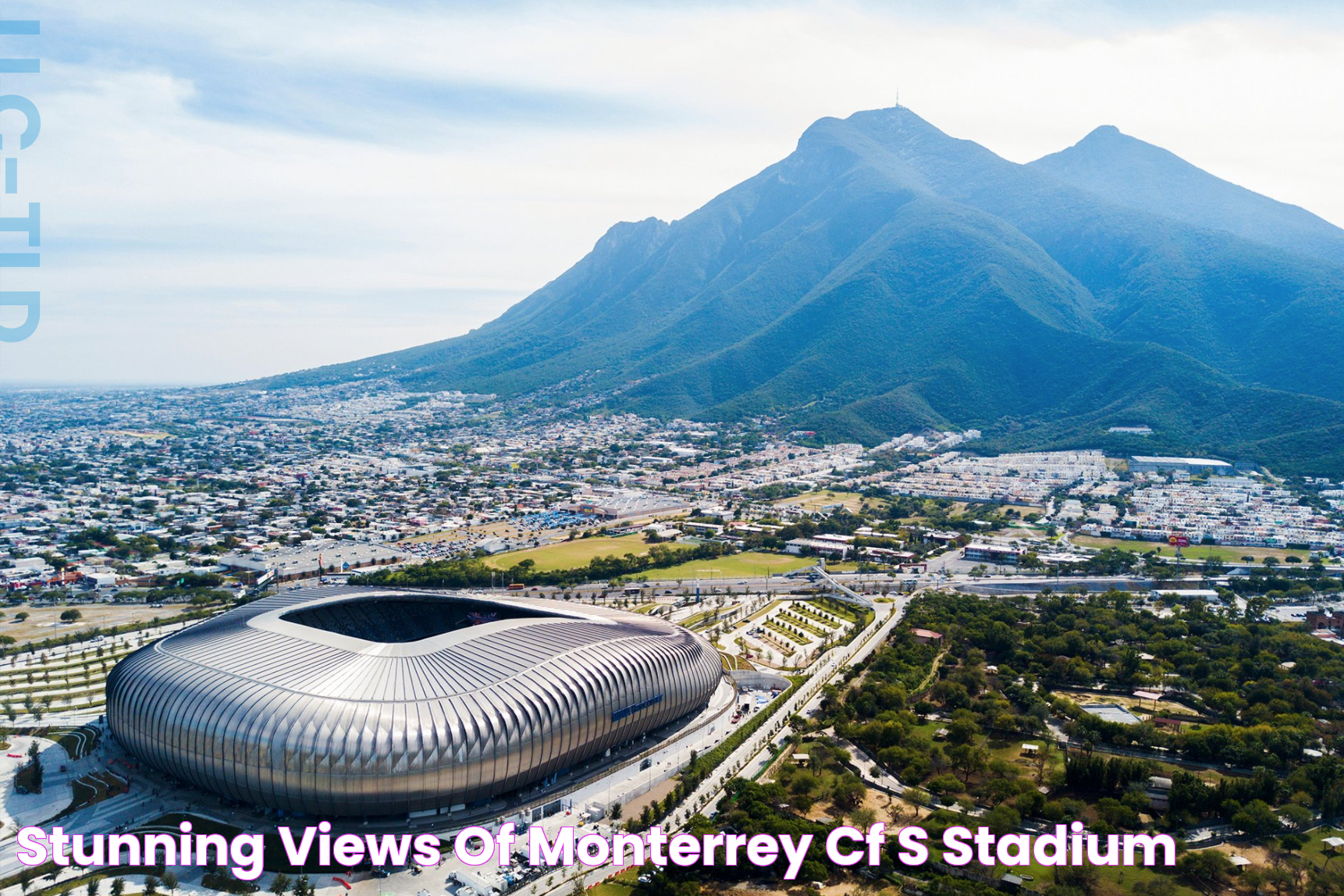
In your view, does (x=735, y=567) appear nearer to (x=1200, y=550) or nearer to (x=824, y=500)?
(x=824, y=500)

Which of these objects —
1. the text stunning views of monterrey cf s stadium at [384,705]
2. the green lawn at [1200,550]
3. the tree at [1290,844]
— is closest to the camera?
the text stunning views of monterrey cf s stadium at [384,705]

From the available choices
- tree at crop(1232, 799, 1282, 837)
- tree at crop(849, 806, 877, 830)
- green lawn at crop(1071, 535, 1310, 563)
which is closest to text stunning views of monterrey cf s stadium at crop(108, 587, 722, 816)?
tree at crop(849, 806, 877, 830)

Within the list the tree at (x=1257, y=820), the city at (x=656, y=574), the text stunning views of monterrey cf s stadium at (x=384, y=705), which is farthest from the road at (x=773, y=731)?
the tree at (x=1257, y=820)

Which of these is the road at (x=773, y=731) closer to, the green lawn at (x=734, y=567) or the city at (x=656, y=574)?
the city at (x=656, y=574)

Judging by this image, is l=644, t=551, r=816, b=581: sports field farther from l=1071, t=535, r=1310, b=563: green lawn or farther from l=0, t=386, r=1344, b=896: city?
l=1071, t=535, r=1310, b=563: green lawn

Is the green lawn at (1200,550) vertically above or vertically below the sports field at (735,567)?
above

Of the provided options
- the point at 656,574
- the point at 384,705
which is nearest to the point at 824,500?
the point at 656,574

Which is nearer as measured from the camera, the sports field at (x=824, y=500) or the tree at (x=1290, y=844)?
the tree at (x=1290, y=844)
